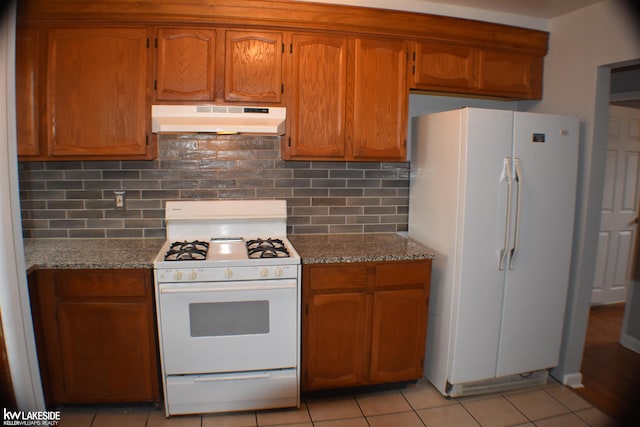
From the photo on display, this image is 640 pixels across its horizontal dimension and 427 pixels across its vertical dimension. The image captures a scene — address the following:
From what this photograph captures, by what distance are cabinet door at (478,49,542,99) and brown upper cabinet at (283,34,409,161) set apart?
1.90 feet

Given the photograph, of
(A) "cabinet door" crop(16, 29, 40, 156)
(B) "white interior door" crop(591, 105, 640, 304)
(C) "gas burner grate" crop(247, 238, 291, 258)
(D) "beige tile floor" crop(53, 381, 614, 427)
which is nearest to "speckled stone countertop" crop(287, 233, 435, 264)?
(C) "gas burner grate" crop(247, 238, 291, 258)

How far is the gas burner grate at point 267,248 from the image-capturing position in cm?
212

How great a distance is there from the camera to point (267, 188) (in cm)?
Result: 261

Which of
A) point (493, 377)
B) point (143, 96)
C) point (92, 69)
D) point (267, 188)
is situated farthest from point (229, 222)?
point (493, 377)

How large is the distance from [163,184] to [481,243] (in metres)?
2.03

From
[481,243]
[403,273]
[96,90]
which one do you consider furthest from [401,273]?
[96,90]

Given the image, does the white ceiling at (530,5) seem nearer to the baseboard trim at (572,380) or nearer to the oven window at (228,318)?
the oven window at (228,318)

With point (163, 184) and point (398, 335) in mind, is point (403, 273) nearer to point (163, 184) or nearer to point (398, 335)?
point (398, 335)

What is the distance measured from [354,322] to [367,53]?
5.36 ft

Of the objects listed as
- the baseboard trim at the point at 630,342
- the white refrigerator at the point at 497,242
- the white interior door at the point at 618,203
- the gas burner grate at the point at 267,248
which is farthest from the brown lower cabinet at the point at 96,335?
the white interior door at the point at 618,203

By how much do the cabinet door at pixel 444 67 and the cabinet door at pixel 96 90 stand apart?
1652 mm

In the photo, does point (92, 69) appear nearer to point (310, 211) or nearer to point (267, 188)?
point (267, 188)

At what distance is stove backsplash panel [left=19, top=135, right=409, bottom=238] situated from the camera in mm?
2463

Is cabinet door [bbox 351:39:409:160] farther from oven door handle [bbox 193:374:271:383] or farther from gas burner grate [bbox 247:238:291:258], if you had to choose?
oven door handle [bbox 193:374:271:383]
